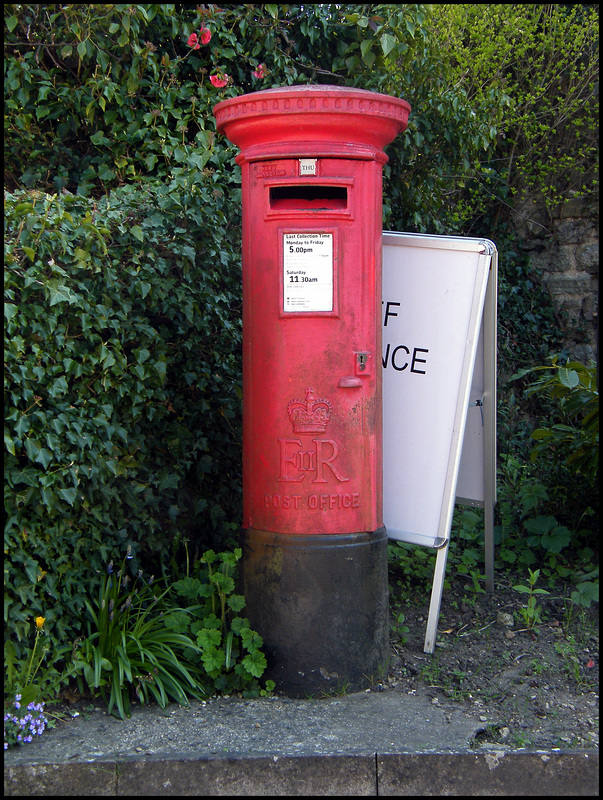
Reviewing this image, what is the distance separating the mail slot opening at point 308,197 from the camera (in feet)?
10.3

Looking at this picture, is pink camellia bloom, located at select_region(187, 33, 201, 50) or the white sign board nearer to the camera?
the white sign board

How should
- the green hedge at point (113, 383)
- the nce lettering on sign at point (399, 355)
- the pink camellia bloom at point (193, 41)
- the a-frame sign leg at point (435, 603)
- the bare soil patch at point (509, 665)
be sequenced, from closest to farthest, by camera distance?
the green hedge at point (113, 383) < the bare soil patch at point (509, 665) < the a-frame sign leg at point (435, 603) < the nce lettering on sign at point (399, 355) < the pink camellia bloom at point (193, 41)

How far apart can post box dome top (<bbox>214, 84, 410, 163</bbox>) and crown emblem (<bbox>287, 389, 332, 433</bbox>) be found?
3.15 ft

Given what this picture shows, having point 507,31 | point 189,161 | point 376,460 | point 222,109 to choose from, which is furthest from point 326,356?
point 507,31

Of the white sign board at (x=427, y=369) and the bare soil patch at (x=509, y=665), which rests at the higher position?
the white sign board at (x=427, y=369)

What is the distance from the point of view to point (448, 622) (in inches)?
155

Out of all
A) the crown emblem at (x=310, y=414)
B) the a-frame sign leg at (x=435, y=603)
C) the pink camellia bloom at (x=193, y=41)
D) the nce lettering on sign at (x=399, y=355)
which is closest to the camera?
the crown emblem at (x=310, y=414)

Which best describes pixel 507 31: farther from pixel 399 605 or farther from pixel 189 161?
pixel 399 605

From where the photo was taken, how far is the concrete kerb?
2709 mm

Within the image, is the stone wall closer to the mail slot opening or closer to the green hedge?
the green hedge

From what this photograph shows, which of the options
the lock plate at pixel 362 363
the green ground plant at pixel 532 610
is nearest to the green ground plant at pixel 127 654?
the lock plate at pixel 362 363

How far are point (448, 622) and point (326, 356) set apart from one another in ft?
5.34

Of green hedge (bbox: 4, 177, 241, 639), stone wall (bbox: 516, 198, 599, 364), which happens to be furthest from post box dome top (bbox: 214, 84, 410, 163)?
stone wall (bbox: 516, 198, 599, 364)

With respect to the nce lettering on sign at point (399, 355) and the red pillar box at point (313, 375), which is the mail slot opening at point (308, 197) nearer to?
the red pillar box at point (313, 375)
